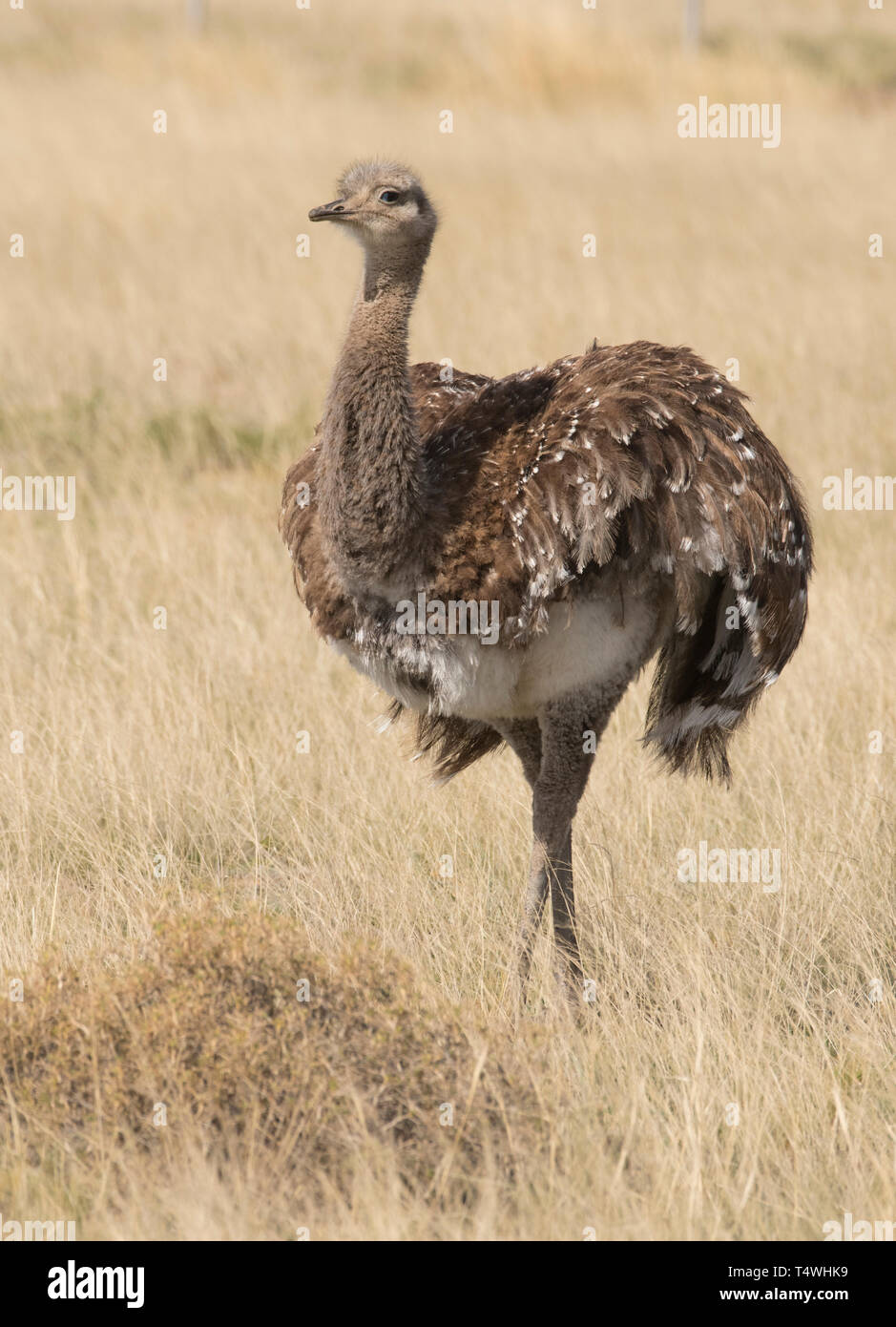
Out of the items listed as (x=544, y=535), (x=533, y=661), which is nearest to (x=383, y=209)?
(x=544, y=535)

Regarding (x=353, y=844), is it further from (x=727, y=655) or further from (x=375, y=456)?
(x=375, y=456)

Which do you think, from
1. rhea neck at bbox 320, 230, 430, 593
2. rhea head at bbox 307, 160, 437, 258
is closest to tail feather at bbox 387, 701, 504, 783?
rhea neck at bbox 320, 230, 430, 593

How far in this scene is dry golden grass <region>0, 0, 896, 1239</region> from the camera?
3.75m

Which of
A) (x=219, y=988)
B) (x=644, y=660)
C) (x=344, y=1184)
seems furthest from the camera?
(x=644, y=660)

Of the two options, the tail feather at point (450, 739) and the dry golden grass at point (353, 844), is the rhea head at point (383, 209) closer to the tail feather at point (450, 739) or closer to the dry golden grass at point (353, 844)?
the tail feather at point (450, 739)

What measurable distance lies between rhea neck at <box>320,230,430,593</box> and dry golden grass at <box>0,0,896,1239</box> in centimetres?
99

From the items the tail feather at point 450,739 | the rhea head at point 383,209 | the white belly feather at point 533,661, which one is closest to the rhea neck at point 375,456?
the rhea head at point 383,209

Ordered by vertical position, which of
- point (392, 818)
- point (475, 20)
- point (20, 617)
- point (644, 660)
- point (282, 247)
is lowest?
point (392, 818)

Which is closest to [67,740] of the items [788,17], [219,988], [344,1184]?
[219,988]

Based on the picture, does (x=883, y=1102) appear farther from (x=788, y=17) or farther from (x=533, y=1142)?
(x=788, y=17)

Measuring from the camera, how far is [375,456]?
4.28m

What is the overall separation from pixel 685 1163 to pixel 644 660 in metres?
1.40

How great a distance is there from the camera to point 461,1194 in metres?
3.73

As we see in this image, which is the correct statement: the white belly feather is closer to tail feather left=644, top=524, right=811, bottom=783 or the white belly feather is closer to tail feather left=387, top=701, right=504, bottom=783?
tail feather left=644, top=524, right=811, bottom=783
